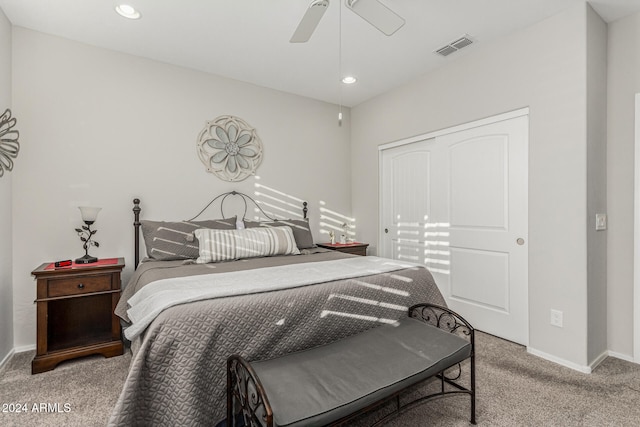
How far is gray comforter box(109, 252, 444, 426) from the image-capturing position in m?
→ 1.35

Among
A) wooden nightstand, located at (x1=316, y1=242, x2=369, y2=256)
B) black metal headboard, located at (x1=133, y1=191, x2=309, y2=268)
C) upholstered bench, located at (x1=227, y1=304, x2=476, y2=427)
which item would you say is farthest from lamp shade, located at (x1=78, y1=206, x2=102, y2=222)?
wooden nightstand, located at (x1=316, y1=242, x2=369, y2=256)

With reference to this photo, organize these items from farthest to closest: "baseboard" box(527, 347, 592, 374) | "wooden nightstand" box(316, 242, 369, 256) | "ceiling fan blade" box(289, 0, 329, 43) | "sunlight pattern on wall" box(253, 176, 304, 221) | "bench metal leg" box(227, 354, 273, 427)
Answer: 1. "wooden nightstand" box(316, 242, 369, 256)
2. "sunlight pattern on wall" box(253, 176, 304, 221)
3. "baseboard" box(527, 347, 592, 374)
4. "ceiling fan blade" box(289, 0, 329, 43)
5. "bench metal leg" box(227, 354, 273, 427)

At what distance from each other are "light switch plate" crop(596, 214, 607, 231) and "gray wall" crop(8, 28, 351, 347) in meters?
3.03

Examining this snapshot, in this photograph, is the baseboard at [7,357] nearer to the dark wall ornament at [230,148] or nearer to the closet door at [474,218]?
the dark wall ornament at [230,148]

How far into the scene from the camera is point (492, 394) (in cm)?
198

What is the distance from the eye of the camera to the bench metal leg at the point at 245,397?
3.81ft

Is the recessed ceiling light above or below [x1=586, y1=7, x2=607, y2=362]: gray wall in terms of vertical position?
above

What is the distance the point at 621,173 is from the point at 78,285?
14.0 ft

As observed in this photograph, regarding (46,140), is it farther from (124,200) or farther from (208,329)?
(208,329)

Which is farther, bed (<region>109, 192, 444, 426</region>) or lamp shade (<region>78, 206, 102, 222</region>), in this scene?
lamp shade (<region>78, 206, 102, 222</region>)

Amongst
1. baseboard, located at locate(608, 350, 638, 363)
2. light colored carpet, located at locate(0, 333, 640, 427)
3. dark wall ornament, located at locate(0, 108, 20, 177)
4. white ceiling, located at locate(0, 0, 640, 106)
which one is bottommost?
light colored carpet, located at locate(0, 333, 640, 427)

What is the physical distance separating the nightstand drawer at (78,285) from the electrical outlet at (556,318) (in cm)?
350

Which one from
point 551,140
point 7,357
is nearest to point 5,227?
point 7,357

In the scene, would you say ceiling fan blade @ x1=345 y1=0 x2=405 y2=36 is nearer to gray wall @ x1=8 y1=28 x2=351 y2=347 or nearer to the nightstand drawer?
gray wall @ x1=8 y1=28 x2=351 y2=347
